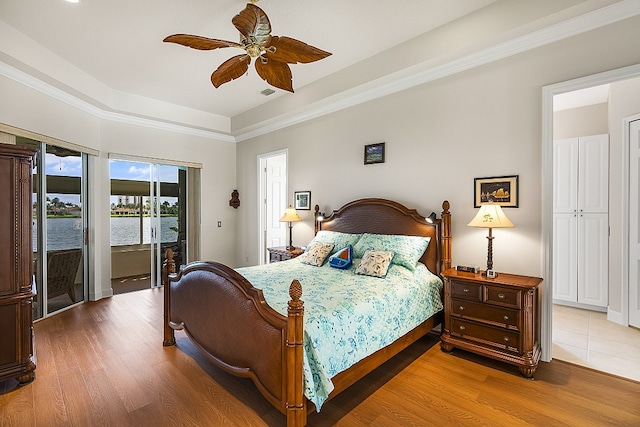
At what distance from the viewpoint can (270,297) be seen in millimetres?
2318

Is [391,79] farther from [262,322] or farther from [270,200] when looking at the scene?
[270,200]

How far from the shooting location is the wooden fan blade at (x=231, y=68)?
254 centimetres

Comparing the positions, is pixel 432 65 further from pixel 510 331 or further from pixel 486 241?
pixel 510 331

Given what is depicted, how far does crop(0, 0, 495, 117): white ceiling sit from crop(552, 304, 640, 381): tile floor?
10.4ft

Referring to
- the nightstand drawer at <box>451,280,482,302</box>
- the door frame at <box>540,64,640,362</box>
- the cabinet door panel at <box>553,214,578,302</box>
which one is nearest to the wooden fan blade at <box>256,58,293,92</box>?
the door frame at <box>540,64,640,362</box>

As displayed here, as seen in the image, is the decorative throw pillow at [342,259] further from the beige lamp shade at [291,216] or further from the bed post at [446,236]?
the beige lamp shade at [291,216]

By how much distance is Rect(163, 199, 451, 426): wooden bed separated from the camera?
173 centimetres

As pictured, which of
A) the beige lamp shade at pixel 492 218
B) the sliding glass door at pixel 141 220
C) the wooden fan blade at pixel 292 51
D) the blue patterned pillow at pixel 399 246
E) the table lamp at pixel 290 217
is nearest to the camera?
the wooden fan blade at pixel 292 51

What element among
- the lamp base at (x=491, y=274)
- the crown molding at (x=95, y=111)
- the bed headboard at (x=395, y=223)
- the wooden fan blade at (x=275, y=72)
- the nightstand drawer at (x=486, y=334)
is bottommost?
the nightstand drawer at (x=486, y=334)

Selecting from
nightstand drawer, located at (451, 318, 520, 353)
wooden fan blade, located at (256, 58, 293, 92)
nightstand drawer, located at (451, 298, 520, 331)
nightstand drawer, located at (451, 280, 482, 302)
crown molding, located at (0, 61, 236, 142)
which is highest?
crown molding, located at (0, 61, 236, 142)

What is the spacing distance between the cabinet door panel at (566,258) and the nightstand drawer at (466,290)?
2357 millimetres

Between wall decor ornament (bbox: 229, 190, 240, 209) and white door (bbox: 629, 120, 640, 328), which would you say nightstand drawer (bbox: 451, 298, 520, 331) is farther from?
wall decor ornament (bbox: 229, 190, 240, 209)

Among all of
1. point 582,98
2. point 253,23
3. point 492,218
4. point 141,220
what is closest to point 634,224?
point 582,98


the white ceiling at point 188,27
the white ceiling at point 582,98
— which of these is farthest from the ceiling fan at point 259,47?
the white ceiling at point 582,98
